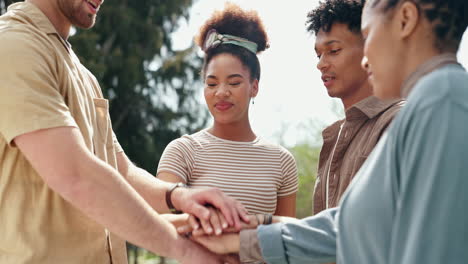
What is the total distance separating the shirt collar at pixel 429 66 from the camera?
1.74 metres

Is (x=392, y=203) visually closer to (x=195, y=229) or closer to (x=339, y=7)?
(x=195, y=229)

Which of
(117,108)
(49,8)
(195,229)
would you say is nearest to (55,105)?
(49,8)

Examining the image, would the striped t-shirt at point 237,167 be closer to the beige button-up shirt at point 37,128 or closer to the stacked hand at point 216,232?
the stacked hand at point 216,232

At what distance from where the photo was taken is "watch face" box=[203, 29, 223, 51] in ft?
12.7

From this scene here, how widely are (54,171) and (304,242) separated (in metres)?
0.99

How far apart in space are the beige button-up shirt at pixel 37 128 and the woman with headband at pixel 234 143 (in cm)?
100

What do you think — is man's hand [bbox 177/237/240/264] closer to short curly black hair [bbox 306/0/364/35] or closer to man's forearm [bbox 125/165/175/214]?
man's forearm [bbox 125/165/175/214]

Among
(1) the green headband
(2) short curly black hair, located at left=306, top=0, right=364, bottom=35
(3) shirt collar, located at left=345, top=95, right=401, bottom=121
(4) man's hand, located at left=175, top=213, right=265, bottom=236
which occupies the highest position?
(2) short curly black hair, located at left=306, top=0, right=364, bottom=35

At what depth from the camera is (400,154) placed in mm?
1610

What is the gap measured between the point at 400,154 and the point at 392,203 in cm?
14

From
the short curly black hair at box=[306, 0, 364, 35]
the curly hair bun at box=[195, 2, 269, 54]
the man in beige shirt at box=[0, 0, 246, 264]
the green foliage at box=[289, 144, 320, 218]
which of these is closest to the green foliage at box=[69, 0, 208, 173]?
the green foliage at box=[289, 144, 320, 218]

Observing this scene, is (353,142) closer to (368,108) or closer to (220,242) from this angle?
(368,108)

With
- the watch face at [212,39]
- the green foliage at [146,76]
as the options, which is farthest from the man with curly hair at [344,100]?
the green foliage at [146,76]

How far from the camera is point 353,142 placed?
9.36 ft
